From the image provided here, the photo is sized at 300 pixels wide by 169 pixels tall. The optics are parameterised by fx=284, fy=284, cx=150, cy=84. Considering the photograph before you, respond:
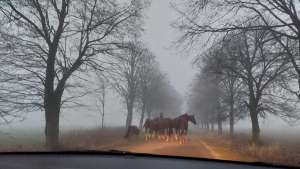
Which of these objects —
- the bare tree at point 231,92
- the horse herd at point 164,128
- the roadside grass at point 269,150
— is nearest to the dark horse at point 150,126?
the horse herd at point 164,128

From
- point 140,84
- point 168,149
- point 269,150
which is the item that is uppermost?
point 140,84

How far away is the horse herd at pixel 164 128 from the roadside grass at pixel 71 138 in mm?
613

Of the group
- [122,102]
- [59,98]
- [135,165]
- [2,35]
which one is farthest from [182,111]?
[135,165]

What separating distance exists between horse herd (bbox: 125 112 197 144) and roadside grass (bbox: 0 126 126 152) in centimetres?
61

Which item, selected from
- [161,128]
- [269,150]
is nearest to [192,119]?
[161,128]

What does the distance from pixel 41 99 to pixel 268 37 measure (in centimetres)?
735

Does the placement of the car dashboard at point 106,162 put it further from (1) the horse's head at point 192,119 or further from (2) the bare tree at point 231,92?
(2) the bare tree at point 231,92

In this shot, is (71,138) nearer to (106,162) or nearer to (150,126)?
(150,126)

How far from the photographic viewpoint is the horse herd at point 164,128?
8211 mm

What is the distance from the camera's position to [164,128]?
8.75 meters

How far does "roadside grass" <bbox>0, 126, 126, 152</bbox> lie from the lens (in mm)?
7020

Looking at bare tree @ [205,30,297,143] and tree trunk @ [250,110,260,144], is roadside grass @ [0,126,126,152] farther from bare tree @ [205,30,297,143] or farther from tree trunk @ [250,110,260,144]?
tree trunk @ [250,110,260,144]

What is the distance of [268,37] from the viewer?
9219 millimetres

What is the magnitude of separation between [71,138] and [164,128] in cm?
277
